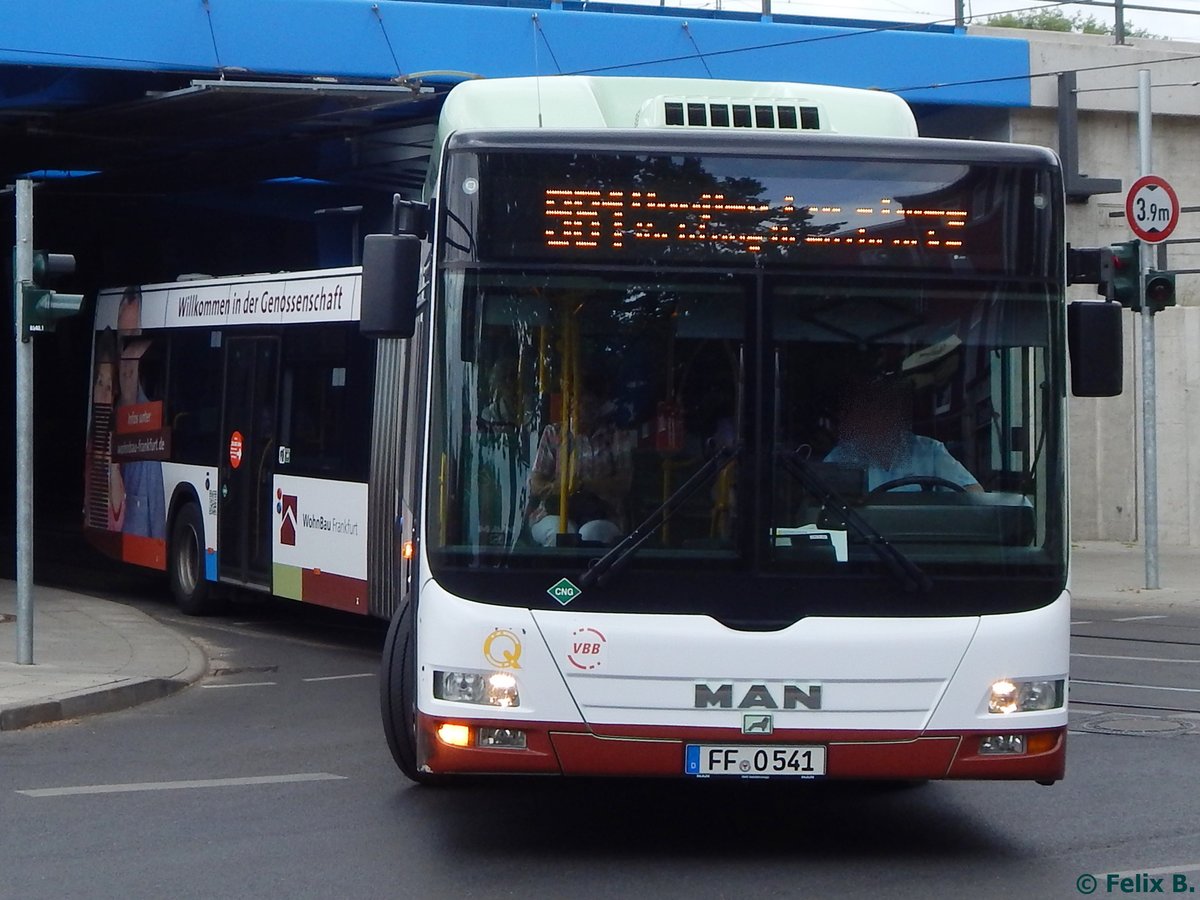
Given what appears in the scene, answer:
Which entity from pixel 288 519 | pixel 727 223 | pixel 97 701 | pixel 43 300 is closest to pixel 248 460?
pixel 288 519

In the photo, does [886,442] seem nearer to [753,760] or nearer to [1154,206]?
[753,760]

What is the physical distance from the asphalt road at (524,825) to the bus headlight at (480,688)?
0.64 metres

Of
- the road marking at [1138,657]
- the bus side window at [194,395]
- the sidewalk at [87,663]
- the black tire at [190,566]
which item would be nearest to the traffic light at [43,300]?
the sidewalk at [87,663]

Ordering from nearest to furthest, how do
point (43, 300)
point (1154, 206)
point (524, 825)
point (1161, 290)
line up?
point (524, 825) → point (43, 300) → point (1161, 290) → point (1154, 206)

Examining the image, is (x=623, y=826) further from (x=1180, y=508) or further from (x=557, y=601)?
(x=1180, y=508)

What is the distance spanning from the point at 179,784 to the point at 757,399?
3.54 meters

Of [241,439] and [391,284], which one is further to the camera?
[241,439]

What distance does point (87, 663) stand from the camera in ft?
38.7

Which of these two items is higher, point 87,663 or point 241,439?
point 241,439

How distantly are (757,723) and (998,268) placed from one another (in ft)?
6.24

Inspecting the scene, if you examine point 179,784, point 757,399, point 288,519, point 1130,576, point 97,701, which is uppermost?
point 757,399

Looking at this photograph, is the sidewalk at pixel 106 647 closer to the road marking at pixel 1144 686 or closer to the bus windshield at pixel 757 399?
the bus windshield at pixel 757 399

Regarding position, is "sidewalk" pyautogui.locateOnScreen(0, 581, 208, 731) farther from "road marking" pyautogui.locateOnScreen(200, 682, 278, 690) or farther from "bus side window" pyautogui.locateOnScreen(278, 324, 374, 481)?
"bus side window" pyautogui.locateOnScreen(278, 324, 374, 481)

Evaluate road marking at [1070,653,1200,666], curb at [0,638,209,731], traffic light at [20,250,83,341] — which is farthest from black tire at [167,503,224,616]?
road marking at [1070,653,1200,666]
